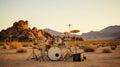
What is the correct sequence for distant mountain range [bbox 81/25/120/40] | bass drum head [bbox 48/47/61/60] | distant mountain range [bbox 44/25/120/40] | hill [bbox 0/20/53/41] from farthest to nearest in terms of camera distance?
distant mountain range [bbox 44/25/120/40], distant mountain range [bbox 81/25/120/40], hill [bbox 0/20/53/41], bass drum head [bbox 48/47/61/60]

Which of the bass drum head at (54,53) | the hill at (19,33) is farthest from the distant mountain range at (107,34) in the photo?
the bass drum head at (54,53)

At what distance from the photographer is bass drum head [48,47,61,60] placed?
1579 cm

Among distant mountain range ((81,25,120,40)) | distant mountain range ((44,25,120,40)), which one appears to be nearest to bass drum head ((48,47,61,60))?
distant mountain range ((81,25,120,40))

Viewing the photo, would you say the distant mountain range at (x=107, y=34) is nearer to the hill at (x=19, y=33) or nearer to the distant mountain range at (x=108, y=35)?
the distant mountain range at (x=108, y=35)

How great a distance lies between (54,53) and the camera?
52.0 ft

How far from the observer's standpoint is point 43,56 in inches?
693

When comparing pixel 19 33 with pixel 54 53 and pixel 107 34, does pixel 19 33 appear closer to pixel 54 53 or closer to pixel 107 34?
pixel 54 53

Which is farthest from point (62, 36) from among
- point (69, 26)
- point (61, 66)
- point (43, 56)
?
point (61, 66)

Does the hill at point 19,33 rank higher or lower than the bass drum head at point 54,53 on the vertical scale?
higher

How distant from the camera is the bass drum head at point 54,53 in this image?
15.8 m

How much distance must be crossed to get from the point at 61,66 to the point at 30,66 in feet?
6.38

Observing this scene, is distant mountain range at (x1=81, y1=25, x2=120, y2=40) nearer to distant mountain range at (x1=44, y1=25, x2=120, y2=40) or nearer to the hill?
distant mountain range at (x1=44, y1=25, x2=120, y2=40)

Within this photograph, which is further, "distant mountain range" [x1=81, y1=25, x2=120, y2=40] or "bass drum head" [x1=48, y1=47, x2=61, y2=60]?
"distant mountain range" [x1=81, y1=25, x2=120, y2=40]

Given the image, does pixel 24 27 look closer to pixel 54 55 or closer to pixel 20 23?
pixel 20 23
